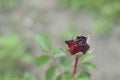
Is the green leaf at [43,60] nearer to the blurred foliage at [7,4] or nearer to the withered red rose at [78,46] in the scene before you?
the withered red rose at [78,46]

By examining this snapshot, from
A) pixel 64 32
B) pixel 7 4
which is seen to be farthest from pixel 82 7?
pixel 7 4

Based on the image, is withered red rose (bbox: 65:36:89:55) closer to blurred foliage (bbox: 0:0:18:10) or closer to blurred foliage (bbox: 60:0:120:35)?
blurred foliage (bbox: 60:0:120:35)

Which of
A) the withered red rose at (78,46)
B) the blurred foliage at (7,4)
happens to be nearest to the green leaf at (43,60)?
the withered red rose at (78,46)

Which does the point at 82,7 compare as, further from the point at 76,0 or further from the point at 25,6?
the point at 25,6

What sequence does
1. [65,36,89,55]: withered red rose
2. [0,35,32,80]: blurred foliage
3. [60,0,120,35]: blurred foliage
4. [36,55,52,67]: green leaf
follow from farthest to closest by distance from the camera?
[60,0,120,35]: blurred foliage
[0,35,32,80]: blurred foliage
[36,55,52,67]: green leaf
[65,36,89,55]: withered red rose

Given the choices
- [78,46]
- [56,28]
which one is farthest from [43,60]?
[56,28]

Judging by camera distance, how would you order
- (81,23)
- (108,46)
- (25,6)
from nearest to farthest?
1. (108,46)
2. (81,23)
3. (25,6)

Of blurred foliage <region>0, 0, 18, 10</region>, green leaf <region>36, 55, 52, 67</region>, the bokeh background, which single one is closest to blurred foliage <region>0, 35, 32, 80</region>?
the bokeh background
